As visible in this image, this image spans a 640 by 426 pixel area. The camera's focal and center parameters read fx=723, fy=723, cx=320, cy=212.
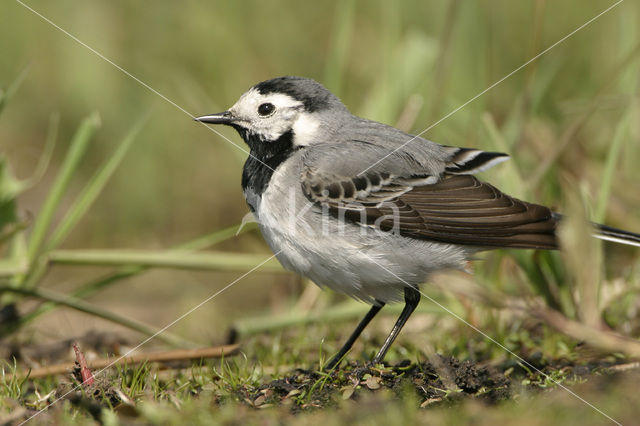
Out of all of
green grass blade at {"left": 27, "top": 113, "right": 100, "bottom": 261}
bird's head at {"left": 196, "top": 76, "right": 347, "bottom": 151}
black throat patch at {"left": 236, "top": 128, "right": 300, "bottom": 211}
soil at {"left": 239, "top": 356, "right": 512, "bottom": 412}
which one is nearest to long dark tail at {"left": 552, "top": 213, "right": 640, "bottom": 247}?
soil at {"left": 239, "top": 356, "right": 512, "bottom": 412}

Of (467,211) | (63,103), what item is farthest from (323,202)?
(63,103)

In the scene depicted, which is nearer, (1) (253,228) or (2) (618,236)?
(2) (618,236)

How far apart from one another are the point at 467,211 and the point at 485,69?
107 inches

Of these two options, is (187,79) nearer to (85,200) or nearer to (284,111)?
(85,200)

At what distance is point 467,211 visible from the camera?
429 cm

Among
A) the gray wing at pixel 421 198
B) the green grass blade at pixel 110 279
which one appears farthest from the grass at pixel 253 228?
the gray wing at pixel 421 198

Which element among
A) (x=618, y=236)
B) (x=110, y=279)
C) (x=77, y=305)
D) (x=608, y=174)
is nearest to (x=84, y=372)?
(x=77, y=305)

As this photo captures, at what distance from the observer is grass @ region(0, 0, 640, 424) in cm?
335

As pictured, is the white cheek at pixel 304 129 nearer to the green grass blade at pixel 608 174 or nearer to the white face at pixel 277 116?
the white face at pixel 277 116

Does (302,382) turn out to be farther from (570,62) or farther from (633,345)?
(570,62)

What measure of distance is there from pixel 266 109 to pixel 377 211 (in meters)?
1.08

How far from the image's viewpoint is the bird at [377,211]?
4090 millimetres

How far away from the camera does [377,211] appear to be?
423 centimetres

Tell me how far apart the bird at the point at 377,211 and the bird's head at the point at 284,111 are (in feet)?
0.04
